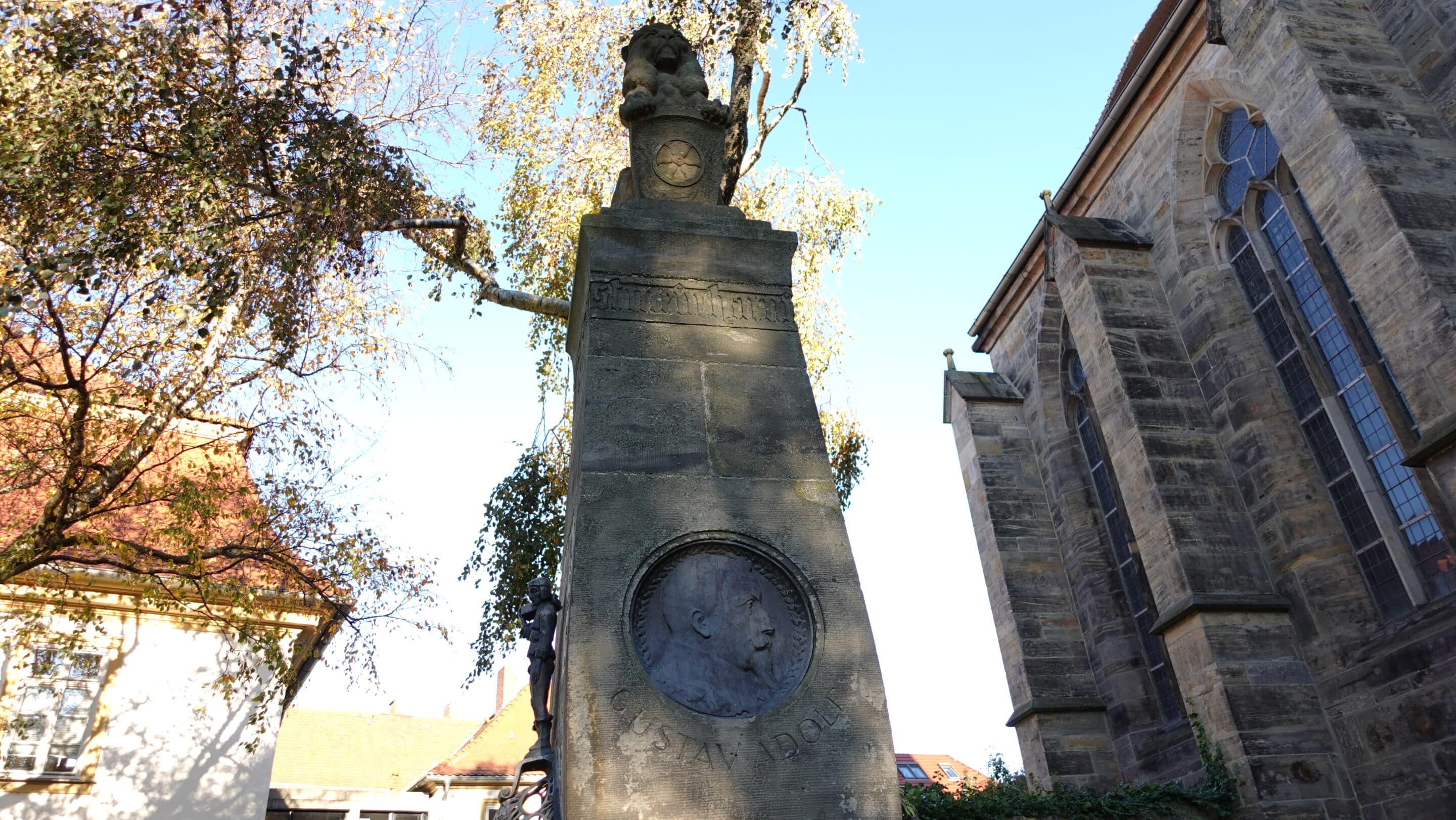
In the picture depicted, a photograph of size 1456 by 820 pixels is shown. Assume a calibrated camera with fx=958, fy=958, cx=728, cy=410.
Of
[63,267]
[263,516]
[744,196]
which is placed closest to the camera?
[63,267]

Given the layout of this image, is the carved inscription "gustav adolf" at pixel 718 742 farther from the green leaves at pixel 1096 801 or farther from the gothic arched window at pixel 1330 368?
the gothic arched window at pixel 1330 368

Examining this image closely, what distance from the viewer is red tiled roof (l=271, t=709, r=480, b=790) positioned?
24.0 meters

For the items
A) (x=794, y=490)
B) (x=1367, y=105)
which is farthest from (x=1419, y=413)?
(x=794, y=490)

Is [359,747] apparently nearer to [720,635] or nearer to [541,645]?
[541,645]

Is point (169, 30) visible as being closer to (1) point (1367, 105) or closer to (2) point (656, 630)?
(2) point (656, 630)

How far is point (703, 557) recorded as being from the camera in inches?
155

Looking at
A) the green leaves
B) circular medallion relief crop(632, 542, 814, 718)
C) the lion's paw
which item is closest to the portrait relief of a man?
circular medallion relief crop(632, 542, 814, 718)

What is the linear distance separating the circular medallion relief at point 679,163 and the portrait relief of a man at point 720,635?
225 cm

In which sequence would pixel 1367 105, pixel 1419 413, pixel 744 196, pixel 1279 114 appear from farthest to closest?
pixel 744 196 < pixel 1279 114 < pixel 1367 105 < pixel 1419 413

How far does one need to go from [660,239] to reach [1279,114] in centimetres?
647

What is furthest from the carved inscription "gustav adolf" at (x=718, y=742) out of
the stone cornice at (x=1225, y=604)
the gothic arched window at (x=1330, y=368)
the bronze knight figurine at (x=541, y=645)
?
the gothic arched window at (x=1330, y=368)

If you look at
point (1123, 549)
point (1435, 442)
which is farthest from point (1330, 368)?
point (1123, 549)

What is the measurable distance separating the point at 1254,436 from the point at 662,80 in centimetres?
750

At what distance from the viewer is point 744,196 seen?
13047 millimetres
